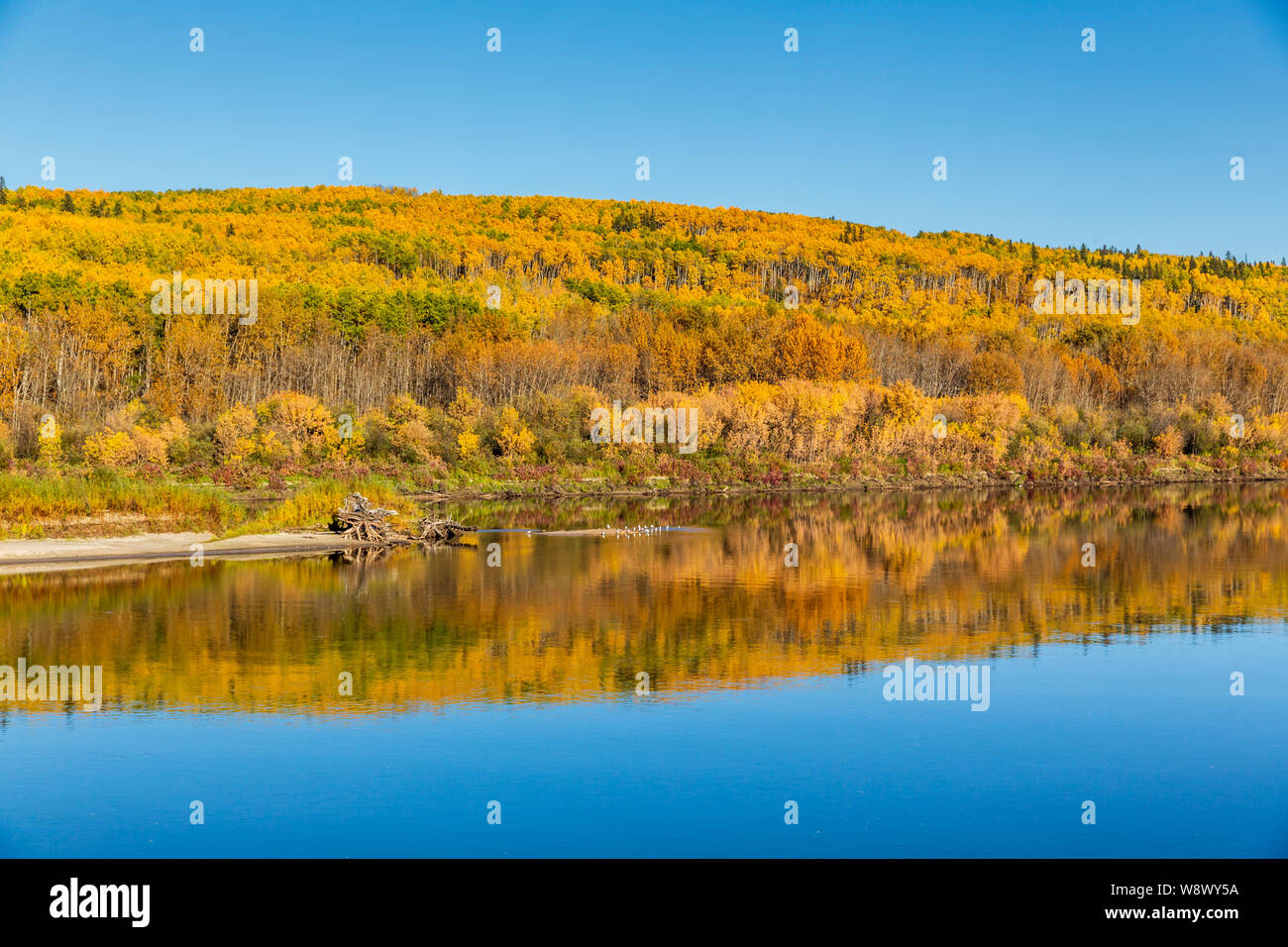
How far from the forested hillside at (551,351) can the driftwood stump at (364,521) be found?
2216 centimetres

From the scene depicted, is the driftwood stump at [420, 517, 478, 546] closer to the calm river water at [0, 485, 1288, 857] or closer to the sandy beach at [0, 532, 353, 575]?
the sandy beach at [0, 532, 353, 575]

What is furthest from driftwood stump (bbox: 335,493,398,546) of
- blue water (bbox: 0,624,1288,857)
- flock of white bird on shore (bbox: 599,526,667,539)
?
blue water (bbox: 0,624,1288,857)

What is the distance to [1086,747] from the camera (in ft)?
44.7

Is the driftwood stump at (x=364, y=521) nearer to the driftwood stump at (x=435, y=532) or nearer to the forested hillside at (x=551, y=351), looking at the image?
the driftwood stump at (x=435, y=532)

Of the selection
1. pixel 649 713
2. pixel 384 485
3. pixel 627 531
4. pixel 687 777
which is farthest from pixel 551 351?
pixel 687 777

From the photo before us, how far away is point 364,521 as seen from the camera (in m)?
34.3

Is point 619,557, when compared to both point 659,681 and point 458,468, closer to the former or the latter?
point 659,681

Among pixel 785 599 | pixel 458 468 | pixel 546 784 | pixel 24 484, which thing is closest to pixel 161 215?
pixel 458 468

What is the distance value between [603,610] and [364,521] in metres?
13.7

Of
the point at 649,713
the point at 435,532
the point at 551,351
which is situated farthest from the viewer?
the point at 551,351

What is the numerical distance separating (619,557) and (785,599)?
26.7ft

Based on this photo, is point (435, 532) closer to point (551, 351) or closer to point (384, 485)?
point (384, 485)

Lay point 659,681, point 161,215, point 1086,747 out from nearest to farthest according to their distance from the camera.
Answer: point 1086,747 → point 659,681 → point 161,215

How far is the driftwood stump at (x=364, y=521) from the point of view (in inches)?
1347
